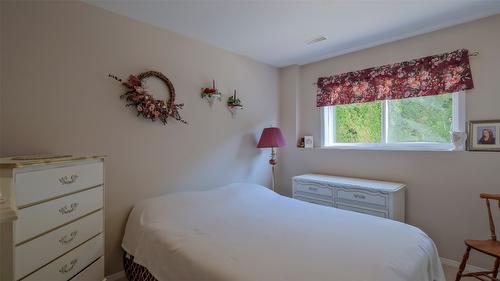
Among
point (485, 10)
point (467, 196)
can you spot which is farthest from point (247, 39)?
point (467, 196)

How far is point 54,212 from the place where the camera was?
4.28ft

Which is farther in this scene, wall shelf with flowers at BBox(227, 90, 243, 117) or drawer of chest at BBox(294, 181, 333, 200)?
wall shelf with flowers at BBox(227, 90, 243, 117)

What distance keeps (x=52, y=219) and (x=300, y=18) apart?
2.39m

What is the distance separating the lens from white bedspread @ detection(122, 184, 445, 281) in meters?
1.21

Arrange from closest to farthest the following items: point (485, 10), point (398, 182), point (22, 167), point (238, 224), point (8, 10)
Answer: point (22, 167)
point (8, 10)
point (238, 224)
point (485, 10)
point (398, 182)

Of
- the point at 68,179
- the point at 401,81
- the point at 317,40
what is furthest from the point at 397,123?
the point at 68,179

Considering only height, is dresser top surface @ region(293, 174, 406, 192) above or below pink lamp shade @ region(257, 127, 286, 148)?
below

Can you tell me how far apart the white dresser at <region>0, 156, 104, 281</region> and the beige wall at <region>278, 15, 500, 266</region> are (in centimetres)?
271

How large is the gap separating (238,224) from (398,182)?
75.8 inches

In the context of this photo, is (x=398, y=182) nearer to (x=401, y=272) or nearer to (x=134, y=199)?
(x=401, y=272)

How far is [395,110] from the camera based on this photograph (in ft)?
9.29

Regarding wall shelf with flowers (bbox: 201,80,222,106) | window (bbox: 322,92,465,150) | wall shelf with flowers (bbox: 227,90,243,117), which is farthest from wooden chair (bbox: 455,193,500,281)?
wall shelf with flowers (bbox: 201,80,222,106)

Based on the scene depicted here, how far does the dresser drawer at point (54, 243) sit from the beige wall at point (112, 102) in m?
0.49

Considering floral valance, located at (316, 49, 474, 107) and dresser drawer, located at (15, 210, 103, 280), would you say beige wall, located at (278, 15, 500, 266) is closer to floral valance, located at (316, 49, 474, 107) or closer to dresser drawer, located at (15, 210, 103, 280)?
floral valance, located at (316, 49, 474, 107)
